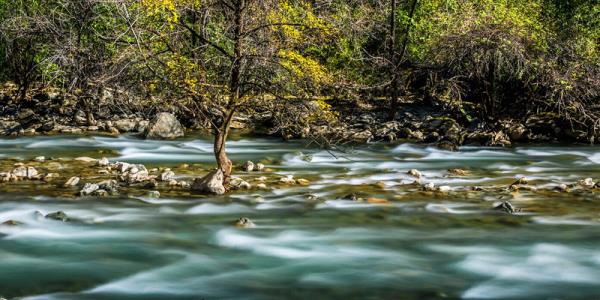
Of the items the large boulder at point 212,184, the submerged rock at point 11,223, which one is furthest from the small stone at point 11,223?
the large boulder at point 212,184

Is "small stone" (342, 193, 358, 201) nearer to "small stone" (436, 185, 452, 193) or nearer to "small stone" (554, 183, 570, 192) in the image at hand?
"small stone" (436, 185, 452, 193)

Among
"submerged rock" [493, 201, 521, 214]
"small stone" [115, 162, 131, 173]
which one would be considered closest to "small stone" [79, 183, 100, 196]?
"small stone" [115, 162, 131, 173]

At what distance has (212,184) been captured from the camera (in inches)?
523

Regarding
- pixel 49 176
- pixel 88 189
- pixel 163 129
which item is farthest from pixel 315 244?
pixel 163 129

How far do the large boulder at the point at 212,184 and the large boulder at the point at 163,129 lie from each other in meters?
10.3

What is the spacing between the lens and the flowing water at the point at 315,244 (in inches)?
333

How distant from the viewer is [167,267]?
9.23m

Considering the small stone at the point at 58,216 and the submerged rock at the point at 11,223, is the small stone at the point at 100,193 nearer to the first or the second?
A: the small stone at the point at 58,216

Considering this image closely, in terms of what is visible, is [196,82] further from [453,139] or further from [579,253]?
[453,139]

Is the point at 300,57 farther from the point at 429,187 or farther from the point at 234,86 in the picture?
the point at 429,187

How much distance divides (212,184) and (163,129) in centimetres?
1105

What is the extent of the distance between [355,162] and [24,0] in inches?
631

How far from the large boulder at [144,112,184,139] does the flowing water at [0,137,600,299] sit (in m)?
8.75

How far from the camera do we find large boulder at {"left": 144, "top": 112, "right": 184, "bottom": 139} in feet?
77.8
